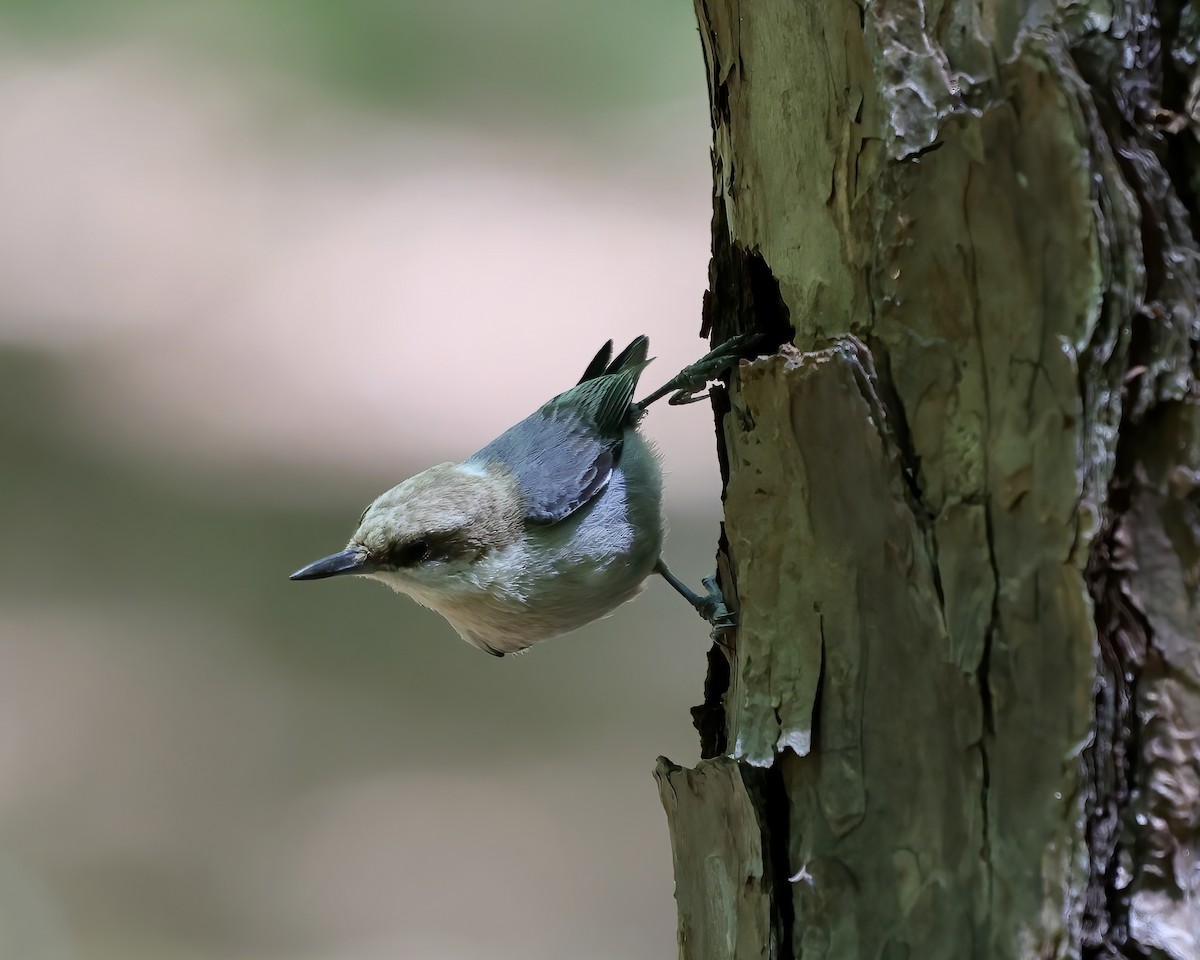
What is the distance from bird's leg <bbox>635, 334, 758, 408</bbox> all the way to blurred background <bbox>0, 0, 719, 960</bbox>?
1.50m

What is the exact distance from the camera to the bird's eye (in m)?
1.72

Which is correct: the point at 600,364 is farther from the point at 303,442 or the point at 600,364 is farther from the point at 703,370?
the point at 303,442

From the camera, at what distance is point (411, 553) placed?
173 cm

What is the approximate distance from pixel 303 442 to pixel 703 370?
2397 mm

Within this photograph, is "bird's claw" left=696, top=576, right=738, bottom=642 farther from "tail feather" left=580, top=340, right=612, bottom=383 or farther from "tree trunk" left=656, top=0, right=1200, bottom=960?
"tail feather" left=580, top=340, right=612, bottom=383

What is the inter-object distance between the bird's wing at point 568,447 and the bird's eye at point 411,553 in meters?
0.20

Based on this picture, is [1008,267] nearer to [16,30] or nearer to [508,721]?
[508,721]

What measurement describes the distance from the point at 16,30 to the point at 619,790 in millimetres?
3378

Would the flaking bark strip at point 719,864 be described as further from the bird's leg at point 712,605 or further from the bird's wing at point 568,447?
the bird's wing at point 568,447

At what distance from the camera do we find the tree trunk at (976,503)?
2.98ft

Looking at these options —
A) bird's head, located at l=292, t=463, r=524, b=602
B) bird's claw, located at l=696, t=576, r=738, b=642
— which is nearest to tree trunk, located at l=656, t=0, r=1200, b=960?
bird's claw, located at l=696, t=576, r=738, b=642

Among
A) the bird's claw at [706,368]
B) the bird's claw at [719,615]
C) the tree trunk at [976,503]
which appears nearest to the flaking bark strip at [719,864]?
the tree trunk at [976,503]

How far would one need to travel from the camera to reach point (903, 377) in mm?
1042

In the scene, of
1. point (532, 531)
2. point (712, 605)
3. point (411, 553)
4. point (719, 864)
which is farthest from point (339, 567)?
point (719, 864)
